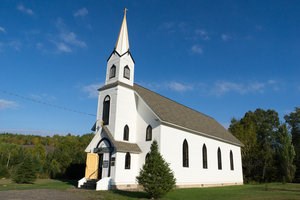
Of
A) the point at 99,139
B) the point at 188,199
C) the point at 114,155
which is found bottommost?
the point at 188,199

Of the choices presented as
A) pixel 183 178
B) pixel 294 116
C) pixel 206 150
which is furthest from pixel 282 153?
pixel 294 116

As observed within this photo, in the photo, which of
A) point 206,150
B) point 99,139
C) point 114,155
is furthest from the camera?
point 206,150

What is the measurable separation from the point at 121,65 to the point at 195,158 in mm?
12136

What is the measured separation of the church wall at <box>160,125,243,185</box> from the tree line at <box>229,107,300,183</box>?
6.54 meters

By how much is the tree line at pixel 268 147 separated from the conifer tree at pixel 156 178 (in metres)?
21.2

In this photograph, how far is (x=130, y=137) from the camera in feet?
75.0

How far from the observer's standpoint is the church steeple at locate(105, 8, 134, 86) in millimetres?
23812

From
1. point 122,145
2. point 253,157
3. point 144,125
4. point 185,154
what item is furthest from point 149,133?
point 253,157

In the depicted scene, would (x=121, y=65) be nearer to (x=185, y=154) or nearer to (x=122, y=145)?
(x=122, y=145)

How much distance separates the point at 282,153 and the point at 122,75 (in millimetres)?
22494

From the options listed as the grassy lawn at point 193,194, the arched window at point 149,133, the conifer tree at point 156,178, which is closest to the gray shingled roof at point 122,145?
the arched window at point 149,133

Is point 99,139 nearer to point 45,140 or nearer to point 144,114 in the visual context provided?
point 144,114

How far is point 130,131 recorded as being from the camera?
75.4 feet

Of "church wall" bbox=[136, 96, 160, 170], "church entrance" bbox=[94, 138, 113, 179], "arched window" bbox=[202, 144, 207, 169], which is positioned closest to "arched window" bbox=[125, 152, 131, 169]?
"church wall" bbox=[136, 96, 160, 170]
